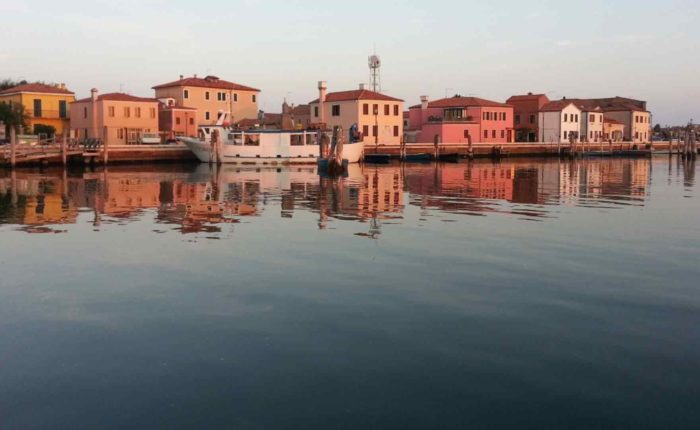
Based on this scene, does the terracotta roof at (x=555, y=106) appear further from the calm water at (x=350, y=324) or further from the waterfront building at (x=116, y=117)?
the calm water at (x=350, y=324)

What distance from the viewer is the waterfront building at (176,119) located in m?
76.6

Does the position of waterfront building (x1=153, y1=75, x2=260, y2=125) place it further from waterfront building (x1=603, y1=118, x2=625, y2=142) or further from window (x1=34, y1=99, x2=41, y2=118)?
waterfront building (x1=603, y1=118, x2=625, y2=142)

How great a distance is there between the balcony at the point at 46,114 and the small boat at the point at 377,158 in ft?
105

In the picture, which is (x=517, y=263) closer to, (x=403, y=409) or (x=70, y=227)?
(x=403, y=409)

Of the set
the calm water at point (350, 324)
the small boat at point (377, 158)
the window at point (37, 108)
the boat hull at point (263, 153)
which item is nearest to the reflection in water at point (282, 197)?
the calm water at point (350, 324)

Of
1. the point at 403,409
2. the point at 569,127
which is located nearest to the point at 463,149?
the point at 569,127

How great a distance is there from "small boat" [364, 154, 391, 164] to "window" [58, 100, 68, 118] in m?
32.2

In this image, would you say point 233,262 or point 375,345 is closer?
point 375,345

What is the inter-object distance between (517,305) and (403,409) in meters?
4.24

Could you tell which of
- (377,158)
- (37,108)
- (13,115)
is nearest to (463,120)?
(377,158)

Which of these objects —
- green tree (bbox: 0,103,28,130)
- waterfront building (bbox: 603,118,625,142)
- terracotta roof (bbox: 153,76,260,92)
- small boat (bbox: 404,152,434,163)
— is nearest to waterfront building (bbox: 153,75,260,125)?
terracotta roof (bbox: 153,76,260,92)

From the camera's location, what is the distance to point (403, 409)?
6617 mm

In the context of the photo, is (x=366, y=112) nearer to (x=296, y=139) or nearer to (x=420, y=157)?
(x=420, y=157)

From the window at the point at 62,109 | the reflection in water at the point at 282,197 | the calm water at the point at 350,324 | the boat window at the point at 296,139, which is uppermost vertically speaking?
the window at the point at 62,109
